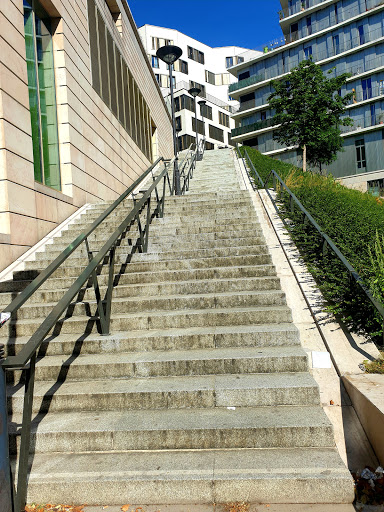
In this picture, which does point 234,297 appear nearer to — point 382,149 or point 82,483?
point 82,483

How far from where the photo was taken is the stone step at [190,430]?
3270 millimetres

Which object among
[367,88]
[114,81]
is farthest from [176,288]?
[367,88]

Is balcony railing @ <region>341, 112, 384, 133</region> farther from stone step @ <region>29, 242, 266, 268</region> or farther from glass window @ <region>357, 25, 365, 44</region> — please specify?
stone step @ <region>29, 242, 266, 268</region>

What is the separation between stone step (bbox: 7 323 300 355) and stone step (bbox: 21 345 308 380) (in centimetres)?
9

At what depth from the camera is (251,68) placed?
168 feet

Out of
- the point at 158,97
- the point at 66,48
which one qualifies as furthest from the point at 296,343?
the point at 158,97

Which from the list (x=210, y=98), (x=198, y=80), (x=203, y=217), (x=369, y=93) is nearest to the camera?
(x=203, y=217)

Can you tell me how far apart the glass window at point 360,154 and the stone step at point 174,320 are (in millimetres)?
39593

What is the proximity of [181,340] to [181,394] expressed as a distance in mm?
898

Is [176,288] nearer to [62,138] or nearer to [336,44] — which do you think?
[62,138]

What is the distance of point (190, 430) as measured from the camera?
3.32 meters

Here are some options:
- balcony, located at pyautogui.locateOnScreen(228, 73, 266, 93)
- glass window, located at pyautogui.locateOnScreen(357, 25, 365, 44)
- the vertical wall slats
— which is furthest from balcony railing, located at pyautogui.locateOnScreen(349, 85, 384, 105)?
the vertical wall slats

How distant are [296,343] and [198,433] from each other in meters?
1.64

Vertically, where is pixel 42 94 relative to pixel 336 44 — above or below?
below
